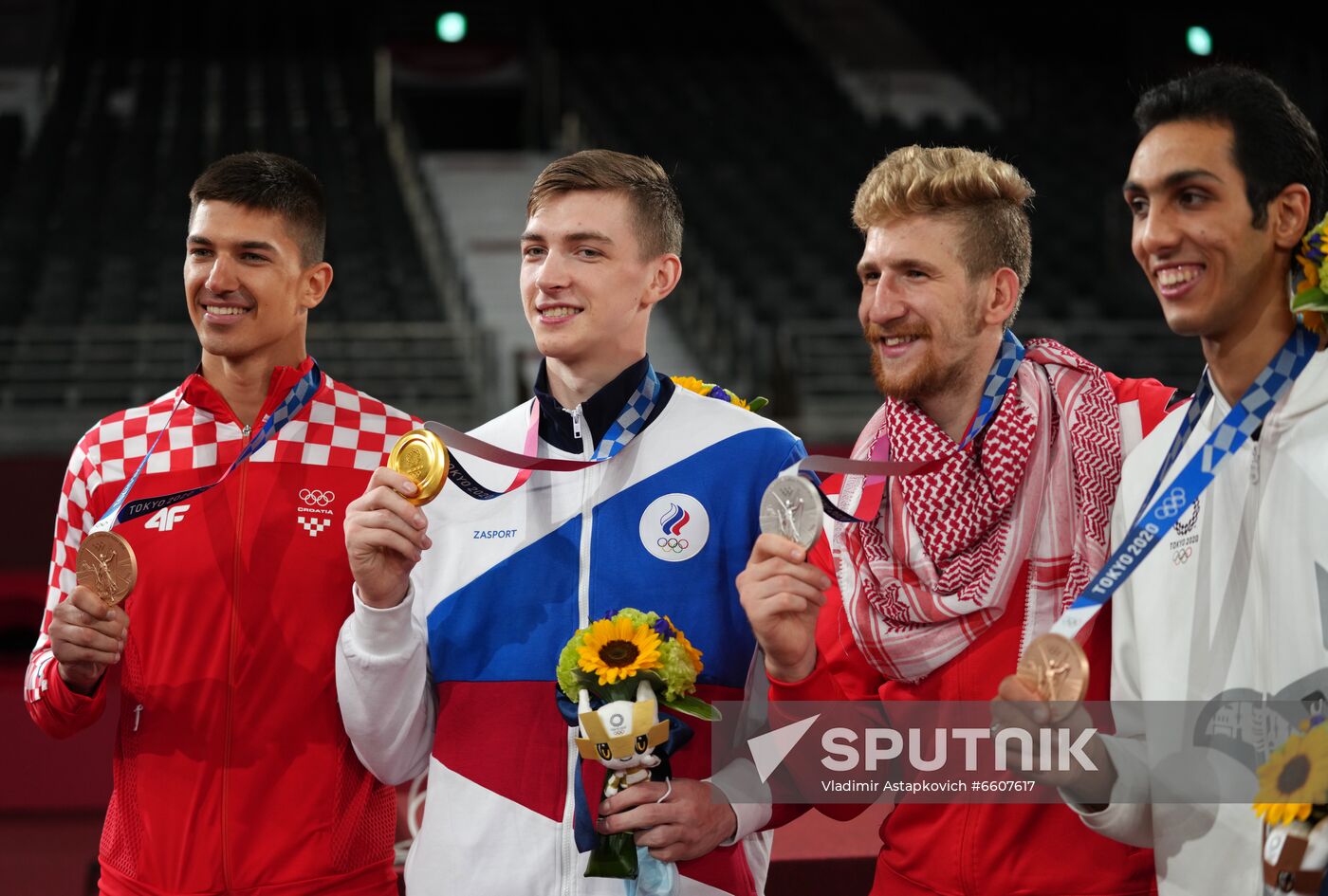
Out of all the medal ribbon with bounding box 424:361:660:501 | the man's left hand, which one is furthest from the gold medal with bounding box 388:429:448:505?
the man's left hand

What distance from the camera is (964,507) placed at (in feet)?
7.37

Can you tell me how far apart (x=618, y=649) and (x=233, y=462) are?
3.28 ft

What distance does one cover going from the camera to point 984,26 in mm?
18266

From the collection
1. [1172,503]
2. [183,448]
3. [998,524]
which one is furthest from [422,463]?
[1172,503]

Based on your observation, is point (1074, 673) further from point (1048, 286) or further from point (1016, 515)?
point (1048, 286)

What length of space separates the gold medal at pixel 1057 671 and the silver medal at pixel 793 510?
0.35 meters

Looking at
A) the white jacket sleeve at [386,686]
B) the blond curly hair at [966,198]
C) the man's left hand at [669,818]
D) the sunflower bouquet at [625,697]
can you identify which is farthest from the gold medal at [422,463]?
the blond curly hair at [966,198]

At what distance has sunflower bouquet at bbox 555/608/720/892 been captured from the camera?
6.70 feet

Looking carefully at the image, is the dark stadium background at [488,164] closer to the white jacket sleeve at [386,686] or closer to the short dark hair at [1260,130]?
the short dark hair at [1260,130]

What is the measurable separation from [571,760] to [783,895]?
1277 millimetres

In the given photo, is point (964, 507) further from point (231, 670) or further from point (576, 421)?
point (231, 670)

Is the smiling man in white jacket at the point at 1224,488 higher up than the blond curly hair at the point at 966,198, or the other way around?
the blond curly hair at the point at 966,198

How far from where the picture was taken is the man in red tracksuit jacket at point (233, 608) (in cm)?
249

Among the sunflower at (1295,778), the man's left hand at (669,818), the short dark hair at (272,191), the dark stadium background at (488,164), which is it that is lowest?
the man's left hand at (669,818)
